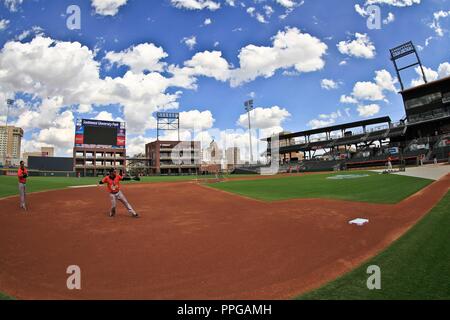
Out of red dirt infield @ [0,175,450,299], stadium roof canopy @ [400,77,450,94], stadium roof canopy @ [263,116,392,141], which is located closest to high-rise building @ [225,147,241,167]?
stadium roof canopy @ [263,116,392,141]

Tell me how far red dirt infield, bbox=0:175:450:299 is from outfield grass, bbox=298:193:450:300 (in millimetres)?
326

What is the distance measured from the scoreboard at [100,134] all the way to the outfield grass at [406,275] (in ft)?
285

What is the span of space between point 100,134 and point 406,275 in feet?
288

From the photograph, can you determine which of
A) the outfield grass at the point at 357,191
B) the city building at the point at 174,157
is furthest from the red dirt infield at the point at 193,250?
the city building at the point at 174,157

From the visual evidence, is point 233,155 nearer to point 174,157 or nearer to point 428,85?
point 174,157

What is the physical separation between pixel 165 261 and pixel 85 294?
1561mm

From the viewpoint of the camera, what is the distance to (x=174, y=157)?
308 feet

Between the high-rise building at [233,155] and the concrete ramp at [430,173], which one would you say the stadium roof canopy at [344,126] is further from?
the concrete ramp at [430,173]

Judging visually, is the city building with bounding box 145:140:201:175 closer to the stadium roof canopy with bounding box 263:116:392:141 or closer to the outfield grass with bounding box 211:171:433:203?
the stadium roof canopy with bounding box 263:116:392:141

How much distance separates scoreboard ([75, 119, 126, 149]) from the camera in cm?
7717

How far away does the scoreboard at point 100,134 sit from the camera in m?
77.2

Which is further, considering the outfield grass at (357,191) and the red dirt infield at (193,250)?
the outfield grass at (357,191)
